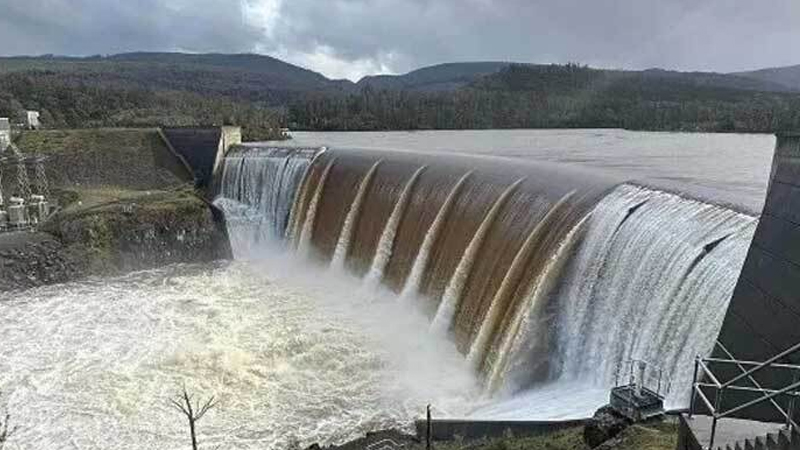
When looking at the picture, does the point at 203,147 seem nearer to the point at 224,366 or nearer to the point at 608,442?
the point at 224,366

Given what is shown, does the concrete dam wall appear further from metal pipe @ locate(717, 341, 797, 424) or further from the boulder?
the boulder

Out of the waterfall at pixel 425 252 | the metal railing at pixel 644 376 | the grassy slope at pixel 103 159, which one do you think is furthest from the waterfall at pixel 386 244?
the grassy slope at pixel 103 159

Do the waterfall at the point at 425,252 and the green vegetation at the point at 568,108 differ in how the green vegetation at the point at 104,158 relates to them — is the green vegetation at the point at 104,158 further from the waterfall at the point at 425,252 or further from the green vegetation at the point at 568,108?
the green vegetation at the point at 568,108

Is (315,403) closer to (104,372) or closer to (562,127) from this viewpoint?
(104,372)

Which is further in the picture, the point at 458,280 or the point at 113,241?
the point at 113,241

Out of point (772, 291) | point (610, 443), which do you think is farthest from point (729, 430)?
point (772, 291)
